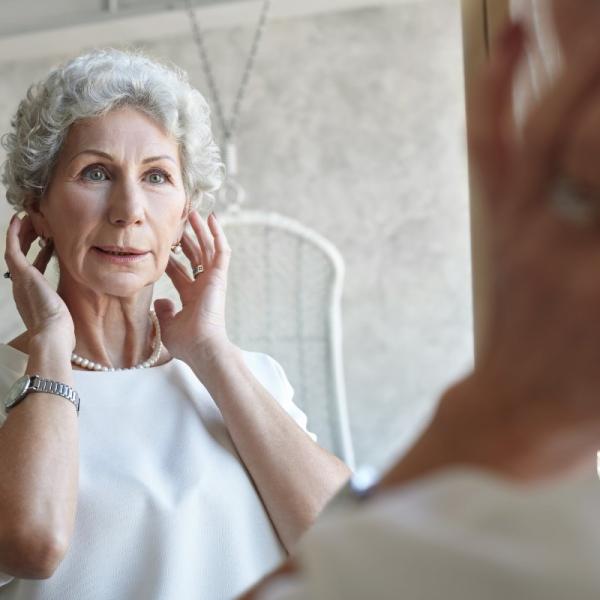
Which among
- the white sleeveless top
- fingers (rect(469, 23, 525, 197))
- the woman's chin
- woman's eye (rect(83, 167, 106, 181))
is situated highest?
fingers (rect(469, 23, 525, 197))

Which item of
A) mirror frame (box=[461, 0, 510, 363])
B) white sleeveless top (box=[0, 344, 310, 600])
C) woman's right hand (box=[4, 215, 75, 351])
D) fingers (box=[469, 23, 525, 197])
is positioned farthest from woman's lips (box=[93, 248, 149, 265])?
fingers (box=[469, 23, 525, 197])

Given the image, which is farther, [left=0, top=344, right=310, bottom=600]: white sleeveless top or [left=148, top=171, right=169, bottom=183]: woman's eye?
[left=148, top=171, right=169, bottom=183]: woman's eye

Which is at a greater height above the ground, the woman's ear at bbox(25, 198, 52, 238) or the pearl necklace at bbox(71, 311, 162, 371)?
the woman's ear at bbox(25, 198, 52, 238)

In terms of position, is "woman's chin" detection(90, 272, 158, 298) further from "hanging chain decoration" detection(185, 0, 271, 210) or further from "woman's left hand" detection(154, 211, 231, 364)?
"hanging chain decoration" detection(185, 0, 271, 210)

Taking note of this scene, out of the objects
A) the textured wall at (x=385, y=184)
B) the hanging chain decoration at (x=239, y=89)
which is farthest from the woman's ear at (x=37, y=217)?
the textured wall at (x=385, y=184)

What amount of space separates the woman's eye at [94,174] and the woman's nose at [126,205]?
0.04 meters

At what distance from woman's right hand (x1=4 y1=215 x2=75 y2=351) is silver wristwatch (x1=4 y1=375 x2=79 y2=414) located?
105 millimetres

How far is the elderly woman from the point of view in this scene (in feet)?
4.53

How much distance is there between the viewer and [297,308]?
382 centimetres

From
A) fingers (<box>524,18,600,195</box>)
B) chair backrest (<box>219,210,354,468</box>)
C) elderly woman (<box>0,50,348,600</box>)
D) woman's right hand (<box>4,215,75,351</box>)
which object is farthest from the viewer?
Answer: chair backrest (<box>219,210,354,468</box>)

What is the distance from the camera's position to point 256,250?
374cm

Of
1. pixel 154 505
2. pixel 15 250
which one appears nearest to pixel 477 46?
pixel 154 505

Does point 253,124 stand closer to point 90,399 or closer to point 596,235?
point 90,399

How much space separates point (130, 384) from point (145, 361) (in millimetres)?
106
